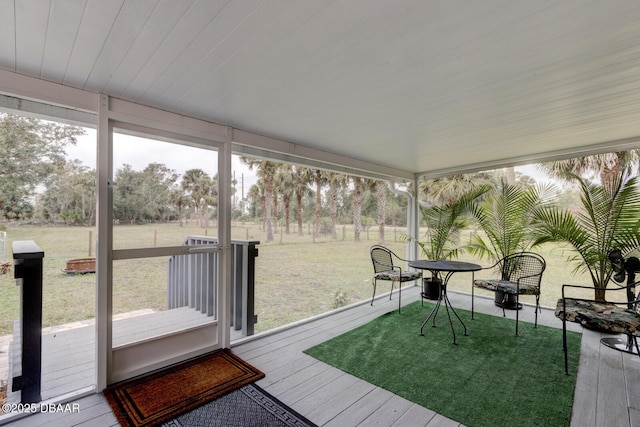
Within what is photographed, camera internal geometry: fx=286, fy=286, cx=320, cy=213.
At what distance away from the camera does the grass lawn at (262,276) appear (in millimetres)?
2400

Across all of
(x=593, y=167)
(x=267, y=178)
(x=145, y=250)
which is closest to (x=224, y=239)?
(x=145, y=250)

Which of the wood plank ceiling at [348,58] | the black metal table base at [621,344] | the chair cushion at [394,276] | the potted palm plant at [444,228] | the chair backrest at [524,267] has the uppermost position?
the wood plank ceiling at [348,58]

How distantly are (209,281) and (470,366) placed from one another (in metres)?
2.62

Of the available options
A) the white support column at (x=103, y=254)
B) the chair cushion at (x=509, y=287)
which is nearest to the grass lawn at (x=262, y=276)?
the white support column at (x=103, y=254)

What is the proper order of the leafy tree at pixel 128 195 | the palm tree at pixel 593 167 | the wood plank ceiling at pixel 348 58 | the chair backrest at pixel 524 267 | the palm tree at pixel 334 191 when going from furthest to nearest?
the palm tree at pixel 334 191, the palm tree at pixel 593 167, the chair backrest at pixel 524 267, the leafy tree at pixel 128 195, the wood plank ceiling at pixel 348 58

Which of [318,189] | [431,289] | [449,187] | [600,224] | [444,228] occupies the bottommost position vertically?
[431,289]

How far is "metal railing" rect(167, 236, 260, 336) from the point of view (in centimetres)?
281

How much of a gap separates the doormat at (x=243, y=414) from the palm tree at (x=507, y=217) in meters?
3.87

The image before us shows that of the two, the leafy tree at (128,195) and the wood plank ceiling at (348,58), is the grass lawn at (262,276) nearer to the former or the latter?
the leafy tree at (128,195)

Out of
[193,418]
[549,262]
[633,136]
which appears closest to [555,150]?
[633,136]

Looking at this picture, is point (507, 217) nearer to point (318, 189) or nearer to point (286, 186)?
point (318, 189)

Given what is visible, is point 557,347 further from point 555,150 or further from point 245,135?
point 245,135

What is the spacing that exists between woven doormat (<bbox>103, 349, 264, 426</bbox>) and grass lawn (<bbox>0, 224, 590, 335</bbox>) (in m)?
0.59

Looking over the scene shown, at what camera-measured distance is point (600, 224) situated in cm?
346
